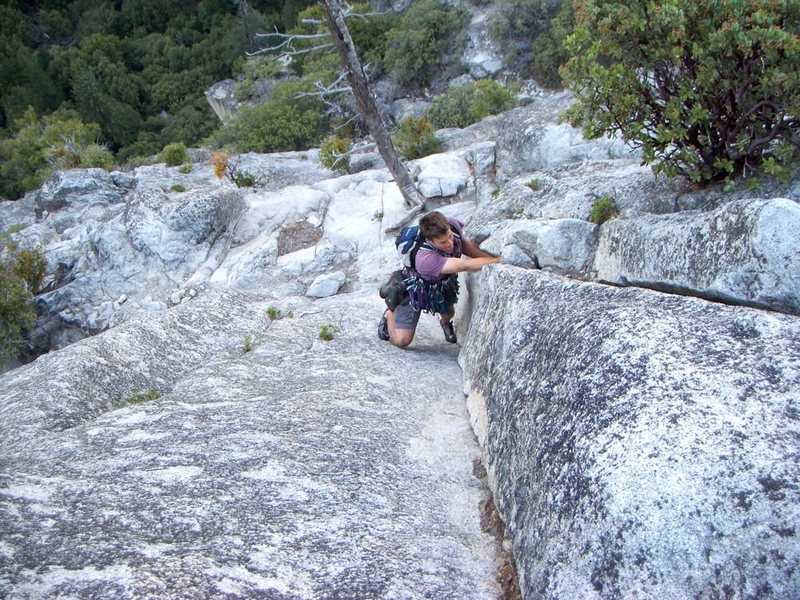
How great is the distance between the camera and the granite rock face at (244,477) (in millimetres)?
4566

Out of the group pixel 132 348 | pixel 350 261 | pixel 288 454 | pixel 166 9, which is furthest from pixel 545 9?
pixel 166 9

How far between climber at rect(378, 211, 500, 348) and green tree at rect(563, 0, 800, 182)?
2516 millimetres

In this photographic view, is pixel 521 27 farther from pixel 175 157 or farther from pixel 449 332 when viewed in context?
pixel 449 332

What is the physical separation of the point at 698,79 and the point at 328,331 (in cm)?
691

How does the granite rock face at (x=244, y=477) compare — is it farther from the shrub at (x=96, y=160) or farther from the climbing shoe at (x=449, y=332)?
the shrub at (x=96, y=160)

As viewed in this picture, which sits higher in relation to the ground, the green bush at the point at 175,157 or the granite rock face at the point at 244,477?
the green bush at the point at 175,157

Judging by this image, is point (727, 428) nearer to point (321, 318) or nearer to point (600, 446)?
point (600, 446)

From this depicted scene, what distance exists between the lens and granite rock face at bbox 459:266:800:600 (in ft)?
12.8

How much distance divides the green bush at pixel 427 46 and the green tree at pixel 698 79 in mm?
40005

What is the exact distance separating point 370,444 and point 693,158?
5.67 m

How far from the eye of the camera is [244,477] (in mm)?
5996

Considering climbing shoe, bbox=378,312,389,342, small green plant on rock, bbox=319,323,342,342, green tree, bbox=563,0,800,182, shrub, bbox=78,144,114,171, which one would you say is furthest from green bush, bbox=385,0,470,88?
green tree, bbox=563,0,800,182

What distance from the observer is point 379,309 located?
12766mm

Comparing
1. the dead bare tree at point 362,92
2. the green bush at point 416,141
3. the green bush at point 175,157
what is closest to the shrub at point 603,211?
the dead bare tree at point 362,92
